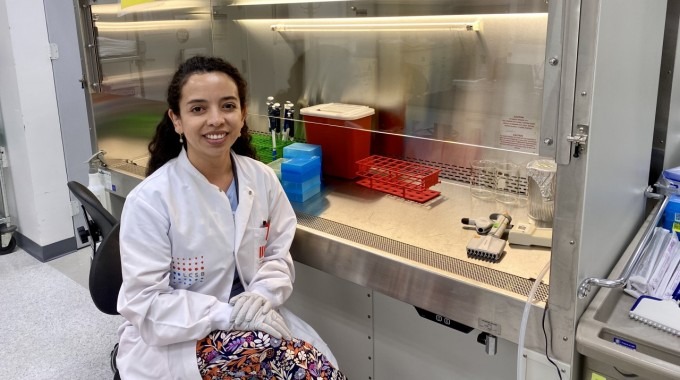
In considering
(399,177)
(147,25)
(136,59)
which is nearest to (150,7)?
(147,25)

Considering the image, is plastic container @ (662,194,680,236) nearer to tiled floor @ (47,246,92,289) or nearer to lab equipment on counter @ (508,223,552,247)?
lab equipment on counter @ (508,223,552,247)

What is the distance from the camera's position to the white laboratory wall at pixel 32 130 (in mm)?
3350

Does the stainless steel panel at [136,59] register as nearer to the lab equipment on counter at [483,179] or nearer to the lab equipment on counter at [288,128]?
the lab equipment on counter at [288,128]

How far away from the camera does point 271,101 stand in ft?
7.25

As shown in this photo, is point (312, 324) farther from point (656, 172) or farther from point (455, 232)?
point (656, 172)

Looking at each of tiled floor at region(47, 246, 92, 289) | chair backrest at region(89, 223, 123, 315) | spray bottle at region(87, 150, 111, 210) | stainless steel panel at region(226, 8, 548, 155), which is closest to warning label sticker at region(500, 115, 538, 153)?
stainless steel panel at region(226, 8, 548, 155)

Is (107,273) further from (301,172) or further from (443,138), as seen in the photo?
(443,138)

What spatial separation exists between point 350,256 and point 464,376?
0.48 meters

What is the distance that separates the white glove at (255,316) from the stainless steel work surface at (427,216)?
0.39m

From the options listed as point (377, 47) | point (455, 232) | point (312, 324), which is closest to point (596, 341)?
point (455, 232)

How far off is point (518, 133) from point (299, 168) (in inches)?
30.1

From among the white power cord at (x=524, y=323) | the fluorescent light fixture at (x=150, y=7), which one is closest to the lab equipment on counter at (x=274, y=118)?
the fluorescent light fixture at (x=150, y=7)

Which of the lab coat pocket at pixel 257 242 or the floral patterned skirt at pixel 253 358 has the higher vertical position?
the lab coat pocket at pixel 257 242

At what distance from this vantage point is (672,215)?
150 centimetres
